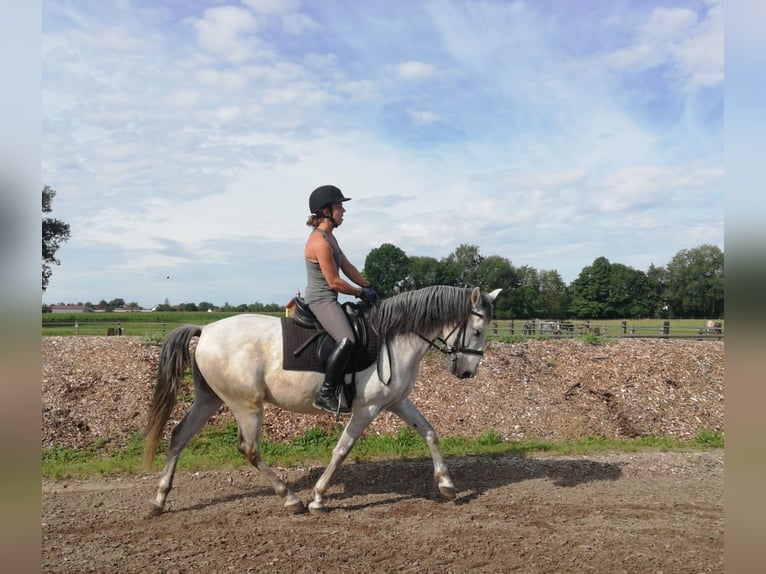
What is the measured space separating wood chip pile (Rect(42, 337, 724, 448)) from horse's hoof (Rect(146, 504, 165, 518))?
3292mm

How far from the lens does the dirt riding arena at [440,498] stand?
4.79 meters

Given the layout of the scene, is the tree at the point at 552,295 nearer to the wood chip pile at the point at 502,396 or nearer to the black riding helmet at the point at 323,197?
the wood chip pile at the point at 502,396

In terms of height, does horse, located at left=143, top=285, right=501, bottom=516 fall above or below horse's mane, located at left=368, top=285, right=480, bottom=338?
below

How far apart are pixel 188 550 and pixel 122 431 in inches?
194

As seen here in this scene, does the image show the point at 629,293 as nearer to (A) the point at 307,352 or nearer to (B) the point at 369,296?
(B) the point at 369,296

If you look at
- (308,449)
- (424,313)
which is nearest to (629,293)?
(308,449)

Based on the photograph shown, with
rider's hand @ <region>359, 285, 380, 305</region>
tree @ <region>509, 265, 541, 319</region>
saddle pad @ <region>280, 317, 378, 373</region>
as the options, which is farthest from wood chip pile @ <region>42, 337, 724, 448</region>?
tree @ <region>509, 265, 541, 319</region>

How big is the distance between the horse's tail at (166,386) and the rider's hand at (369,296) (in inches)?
77.5

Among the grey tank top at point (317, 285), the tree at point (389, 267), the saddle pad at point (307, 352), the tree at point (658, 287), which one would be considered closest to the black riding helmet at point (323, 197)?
the grey tank top at point (317, 285)

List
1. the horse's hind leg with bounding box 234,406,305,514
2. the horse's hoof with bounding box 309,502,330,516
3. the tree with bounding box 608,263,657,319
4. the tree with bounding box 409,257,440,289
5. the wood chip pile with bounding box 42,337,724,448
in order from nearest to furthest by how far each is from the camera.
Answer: the horse's hoof with bounding box 309,502,330,516 < the horse's hind leg with bounding box 234,406,305,514 < the wood chip pile with bounding box 42,337,724,448 < the tree with bounding box 409,257,440,289 < the tree with bounding box 608,263,657,319

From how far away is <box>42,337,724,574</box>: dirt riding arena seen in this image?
4793mm

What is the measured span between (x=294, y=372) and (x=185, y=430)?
1591mm

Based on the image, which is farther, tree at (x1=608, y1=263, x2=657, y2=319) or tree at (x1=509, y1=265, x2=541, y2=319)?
tree at (x1=608, y1=263, x2=657, y2=319)

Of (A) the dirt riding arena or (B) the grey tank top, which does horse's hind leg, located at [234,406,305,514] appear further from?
(B) the grey tank top
